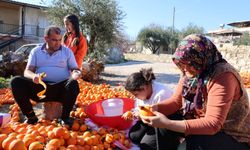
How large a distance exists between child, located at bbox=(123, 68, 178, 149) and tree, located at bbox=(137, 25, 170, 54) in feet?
116

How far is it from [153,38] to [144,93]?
35.6 metres

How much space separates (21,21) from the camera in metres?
27.4

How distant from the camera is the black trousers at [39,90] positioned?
362cm

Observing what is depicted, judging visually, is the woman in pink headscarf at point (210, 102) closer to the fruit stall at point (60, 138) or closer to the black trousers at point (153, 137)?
the black trousers at point (153, 137)

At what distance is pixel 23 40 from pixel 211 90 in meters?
25.8

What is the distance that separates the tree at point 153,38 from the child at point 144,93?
3529cm

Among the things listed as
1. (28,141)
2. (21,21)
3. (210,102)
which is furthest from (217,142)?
(21,21)

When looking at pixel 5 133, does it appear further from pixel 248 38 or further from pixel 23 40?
pixel 23 40

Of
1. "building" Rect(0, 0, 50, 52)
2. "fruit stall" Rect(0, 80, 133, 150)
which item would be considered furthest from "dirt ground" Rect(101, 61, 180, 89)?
"building" Rect(0, 0, 50, 52)

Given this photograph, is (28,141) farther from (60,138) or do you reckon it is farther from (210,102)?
(210,102)

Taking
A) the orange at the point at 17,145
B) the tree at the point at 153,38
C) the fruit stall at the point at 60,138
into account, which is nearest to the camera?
the orange at the point at 17,145

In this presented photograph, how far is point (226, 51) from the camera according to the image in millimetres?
14062

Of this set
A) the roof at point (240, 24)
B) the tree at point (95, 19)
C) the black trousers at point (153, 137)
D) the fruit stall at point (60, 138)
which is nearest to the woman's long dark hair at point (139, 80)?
the black trousers at point (153, 137)

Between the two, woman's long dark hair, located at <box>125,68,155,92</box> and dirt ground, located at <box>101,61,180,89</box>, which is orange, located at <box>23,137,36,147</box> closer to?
woman's long dark hair, located at <box>125,68,155,92</box>
